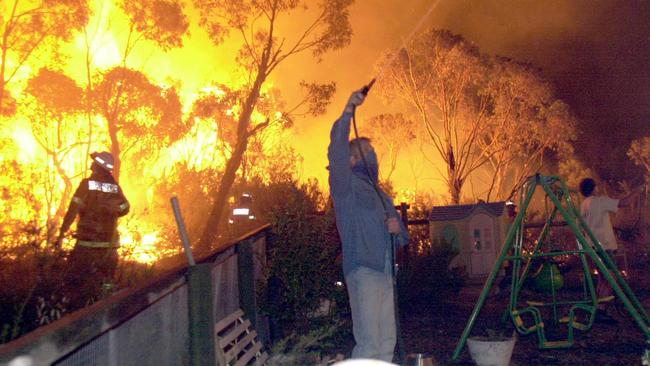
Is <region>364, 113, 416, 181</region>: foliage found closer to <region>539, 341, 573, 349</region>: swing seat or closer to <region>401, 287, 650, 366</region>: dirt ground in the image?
<region>401, 287, 650, 366</region>: dirt ground

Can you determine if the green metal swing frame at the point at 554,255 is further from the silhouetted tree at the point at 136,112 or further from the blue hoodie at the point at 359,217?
the silhouetted tree at the point at 136,112

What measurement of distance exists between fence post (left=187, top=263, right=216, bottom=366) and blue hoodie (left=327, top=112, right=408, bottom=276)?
1.12m

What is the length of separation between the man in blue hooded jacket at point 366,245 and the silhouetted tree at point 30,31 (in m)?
20.9

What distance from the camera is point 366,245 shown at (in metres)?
5.12

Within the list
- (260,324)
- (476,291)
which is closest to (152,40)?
(476,291)

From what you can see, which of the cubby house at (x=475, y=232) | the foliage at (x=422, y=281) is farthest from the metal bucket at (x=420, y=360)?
the cubby house at (x=475, y=232)

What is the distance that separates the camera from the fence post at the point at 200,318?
444 centimetres

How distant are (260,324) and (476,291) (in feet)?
26.1

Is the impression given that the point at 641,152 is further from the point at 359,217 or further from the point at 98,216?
the point at 359,217

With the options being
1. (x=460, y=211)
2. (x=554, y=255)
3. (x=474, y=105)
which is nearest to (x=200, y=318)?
(x=554, y=255)

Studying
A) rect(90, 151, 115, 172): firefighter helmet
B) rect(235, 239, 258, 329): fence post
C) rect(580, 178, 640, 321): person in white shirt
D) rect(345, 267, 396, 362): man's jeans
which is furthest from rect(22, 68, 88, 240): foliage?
rect(345, 267, 396, 362): man's jeans

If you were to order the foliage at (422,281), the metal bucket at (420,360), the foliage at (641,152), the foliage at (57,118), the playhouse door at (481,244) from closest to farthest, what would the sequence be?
1. the metal bucket at (420,360)
2. the foliage at (422,281)
3. the playhouse door at (481,244)
4. the foliage at (57,118)
5. the foliage at (641,152)

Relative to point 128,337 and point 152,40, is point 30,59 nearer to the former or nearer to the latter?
point 152,40

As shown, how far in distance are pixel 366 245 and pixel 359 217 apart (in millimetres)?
216
